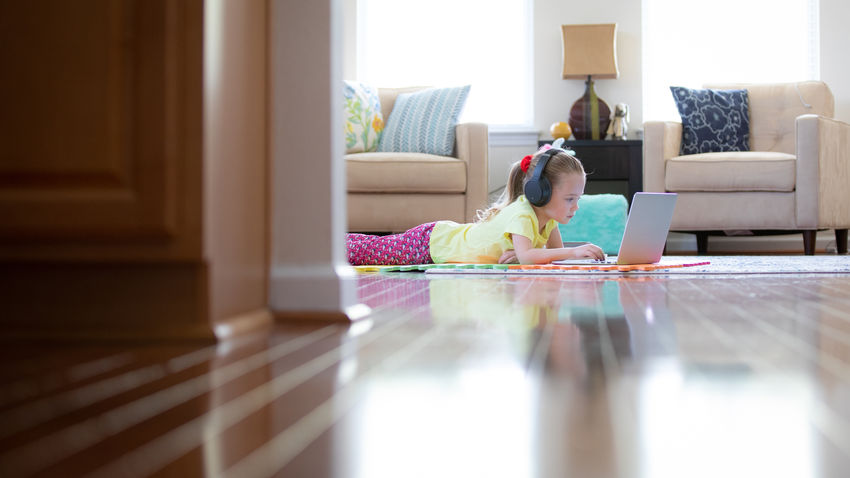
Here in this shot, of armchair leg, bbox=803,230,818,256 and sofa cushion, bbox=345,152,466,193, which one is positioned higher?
sofa cushion, bbox=345,152,466,193

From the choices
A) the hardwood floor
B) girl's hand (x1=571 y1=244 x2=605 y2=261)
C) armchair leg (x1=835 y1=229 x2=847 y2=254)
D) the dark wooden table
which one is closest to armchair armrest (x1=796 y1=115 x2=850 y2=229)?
armchair leg (x1=835 y1=229 x2=847 y2=254)

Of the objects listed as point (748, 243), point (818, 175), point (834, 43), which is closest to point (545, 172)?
point (818, 175)

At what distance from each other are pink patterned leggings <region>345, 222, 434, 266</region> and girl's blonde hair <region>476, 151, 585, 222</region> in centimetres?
27

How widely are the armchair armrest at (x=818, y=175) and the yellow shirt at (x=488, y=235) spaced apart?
191cm

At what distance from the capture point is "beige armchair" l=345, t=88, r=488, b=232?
389cm

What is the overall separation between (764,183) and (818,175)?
25cm

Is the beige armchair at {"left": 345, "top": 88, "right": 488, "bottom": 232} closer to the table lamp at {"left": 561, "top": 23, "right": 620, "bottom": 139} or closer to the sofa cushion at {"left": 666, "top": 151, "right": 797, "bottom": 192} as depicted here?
the sofa cushion at {"left": 666, "top": 151, "right": 797, "bottom": 192}

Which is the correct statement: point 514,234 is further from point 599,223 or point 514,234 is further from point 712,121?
point 712,121

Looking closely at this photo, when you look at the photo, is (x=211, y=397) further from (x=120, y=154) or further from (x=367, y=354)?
(x=120, y=154)

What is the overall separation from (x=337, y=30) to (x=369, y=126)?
3160 millimetres

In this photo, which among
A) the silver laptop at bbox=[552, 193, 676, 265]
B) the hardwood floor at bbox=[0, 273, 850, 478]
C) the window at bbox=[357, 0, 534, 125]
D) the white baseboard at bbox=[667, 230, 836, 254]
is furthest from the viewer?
the window at bbox=[357, 0, 534, 125]

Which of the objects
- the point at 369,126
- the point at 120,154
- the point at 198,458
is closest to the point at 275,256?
the point at 120,154

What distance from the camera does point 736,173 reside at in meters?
4.07

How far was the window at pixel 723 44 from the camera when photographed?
5289 mm
